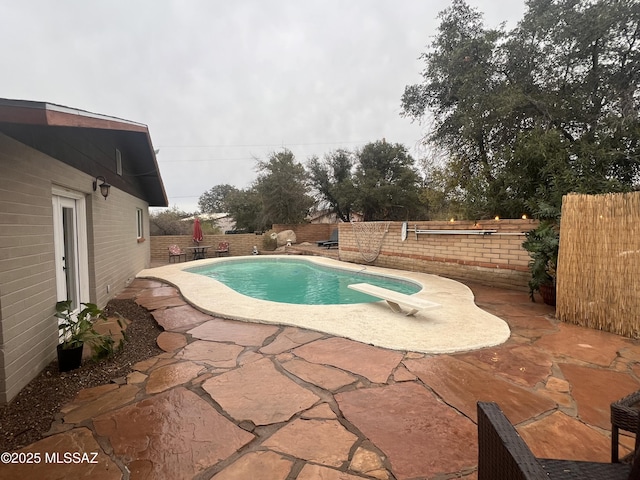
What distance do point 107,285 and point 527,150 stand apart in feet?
30.9

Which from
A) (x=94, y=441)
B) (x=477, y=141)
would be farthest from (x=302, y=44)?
(x=94, y=441)

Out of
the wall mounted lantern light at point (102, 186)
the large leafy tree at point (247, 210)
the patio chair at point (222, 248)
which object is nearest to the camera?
the wall mounted lantern light at point (102, 186)

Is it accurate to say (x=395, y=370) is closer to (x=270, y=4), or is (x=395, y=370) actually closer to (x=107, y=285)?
(x=107, y=285)

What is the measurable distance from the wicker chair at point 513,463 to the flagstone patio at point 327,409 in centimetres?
59

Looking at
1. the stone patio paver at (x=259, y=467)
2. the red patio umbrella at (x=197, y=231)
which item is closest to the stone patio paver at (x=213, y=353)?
the stone patio paver at (x=259, y=467)

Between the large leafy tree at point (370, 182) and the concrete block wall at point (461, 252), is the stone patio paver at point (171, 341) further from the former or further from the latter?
the large leafy tree at point (370, 182)

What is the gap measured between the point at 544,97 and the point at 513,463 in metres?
9.68

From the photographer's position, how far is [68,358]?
2895mm

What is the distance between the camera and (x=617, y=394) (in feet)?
7.73

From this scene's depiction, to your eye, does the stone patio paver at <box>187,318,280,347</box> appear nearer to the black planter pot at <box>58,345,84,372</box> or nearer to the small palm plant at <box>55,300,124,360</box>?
the small palm plant at <box>55,300,124,360</box>

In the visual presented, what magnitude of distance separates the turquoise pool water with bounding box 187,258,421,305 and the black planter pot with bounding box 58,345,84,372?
4.49m

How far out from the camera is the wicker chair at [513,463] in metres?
0.93

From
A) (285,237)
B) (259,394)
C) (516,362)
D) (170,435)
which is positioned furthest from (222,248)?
(516,362)

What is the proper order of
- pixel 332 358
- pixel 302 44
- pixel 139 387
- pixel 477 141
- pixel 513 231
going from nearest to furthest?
1. pixel 139 387
2. pixel 332 358
3. pixel 513 231
4. pixel 477 141
5. pixel 302 44
